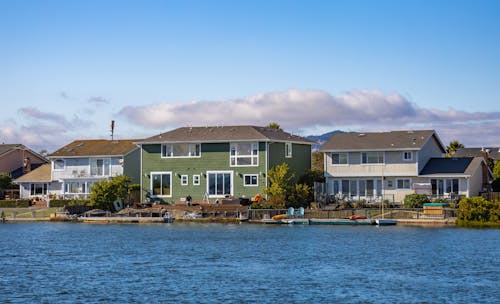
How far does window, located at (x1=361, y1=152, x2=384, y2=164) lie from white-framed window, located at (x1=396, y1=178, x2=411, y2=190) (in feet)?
7.60

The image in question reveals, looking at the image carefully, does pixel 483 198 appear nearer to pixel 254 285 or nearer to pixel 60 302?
pixel 254 285

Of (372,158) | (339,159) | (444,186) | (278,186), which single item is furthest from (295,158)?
(444,186)

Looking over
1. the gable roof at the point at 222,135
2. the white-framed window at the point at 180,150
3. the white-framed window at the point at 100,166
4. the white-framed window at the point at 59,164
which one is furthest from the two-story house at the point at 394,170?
the white-framed window at the point at 59,164

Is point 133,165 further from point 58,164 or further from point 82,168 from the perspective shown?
point 58,164

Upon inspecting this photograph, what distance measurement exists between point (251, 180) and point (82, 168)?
20752 millimetres

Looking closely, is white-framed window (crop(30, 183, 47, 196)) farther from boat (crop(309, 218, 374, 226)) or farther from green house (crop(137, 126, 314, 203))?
boat (crop(309, 218, 374, 226))

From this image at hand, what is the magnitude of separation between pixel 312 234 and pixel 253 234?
420cm

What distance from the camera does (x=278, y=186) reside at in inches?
2840

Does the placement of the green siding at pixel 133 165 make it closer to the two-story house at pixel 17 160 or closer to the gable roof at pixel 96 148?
the gable roof at pixel 96 148

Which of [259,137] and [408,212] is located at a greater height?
[259,137]

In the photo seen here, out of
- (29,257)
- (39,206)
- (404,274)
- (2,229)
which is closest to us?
(404,274)

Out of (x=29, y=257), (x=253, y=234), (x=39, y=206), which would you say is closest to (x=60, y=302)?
(x=29, y=257)

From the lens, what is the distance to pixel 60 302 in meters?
33.5

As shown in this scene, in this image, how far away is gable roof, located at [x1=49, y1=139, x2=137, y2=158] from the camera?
86312 millimetres
